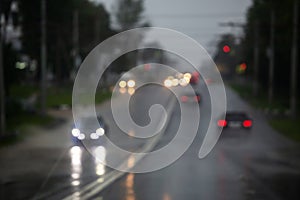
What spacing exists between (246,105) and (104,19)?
39.9 m

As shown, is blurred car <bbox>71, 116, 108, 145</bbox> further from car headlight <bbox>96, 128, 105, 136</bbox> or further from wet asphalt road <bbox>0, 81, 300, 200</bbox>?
wet asphalt road <bbox>0, 81, 300, 200</bbox>

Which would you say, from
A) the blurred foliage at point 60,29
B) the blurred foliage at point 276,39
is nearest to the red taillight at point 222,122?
the blurred foliage at point 276,39

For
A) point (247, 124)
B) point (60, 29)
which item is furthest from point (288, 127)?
point (60, 29)

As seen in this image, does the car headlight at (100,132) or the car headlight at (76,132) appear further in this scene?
the car headlight at (100,132)

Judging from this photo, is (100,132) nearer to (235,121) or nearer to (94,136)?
(94,136)

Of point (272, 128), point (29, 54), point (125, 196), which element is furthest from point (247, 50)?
point (125, 196)

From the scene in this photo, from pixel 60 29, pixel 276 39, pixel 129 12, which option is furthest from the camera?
pixel 129 12

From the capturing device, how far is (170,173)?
2002 centimetres

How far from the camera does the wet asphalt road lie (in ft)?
52.2

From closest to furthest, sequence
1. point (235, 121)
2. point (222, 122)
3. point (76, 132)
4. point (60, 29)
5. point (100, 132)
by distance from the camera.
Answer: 1. point (76, 132)
2. point (100, 132)
3. point (235, 121)
4. point (222, 122)
5. point (60, 29)

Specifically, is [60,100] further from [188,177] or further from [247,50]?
[188,177]

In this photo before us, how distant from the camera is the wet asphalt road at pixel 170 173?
1592cm

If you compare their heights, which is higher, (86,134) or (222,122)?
(86,134)

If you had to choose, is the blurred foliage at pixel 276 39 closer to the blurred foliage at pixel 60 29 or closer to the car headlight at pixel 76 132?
the blurred foliage at pixel 60 29
